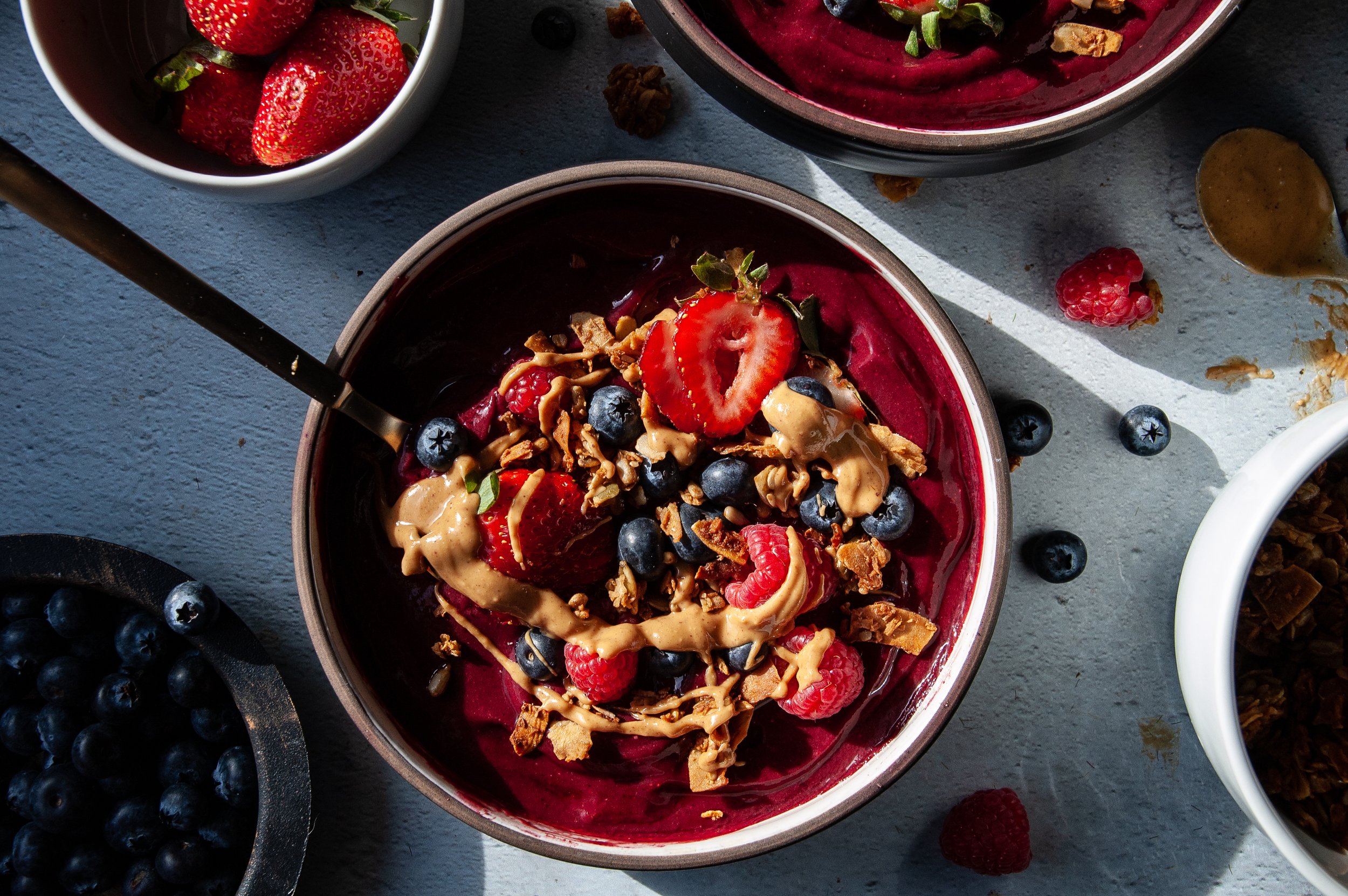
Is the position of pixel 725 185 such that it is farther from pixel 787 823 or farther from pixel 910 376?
pixel 787 823

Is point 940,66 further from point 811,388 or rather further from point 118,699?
point 118,699

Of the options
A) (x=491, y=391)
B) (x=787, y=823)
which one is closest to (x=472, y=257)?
(x=491, y=391)

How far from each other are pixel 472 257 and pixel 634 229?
0.75ft

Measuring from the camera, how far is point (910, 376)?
1335 mm

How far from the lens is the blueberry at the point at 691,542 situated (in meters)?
1.30

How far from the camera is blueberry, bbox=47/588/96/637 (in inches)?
56.1

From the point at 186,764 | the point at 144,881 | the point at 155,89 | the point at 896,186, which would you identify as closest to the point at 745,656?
the point at 896,186

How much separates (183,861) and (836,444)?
45.5 inches

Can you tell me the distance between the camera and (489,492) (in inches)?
49.0

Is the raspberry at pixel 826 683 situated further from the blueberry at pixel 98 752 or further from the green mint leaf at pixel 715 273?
the blueberry at pixel 98 752

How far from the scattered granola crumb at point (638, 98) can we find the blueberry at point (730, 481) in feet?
1.68

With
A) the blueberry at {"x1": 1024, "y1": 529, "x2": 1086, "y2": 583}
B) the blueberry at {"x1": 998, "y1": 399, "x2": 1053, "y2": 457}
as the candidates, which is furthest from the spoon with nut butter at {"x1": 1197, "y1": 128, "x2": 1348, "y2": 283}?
the blueberry at {"x1": 1024, "y1": 529, "x2": 1086, "y2": 583}

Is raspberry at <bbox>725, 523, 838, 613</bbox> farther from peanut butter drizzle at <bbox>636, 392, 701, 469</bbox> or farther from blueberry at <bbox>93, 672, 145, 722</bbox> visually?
blueberry at <bbox>93, 672, 145, 722</bbox>

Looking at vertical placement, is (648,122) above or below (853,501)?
above
